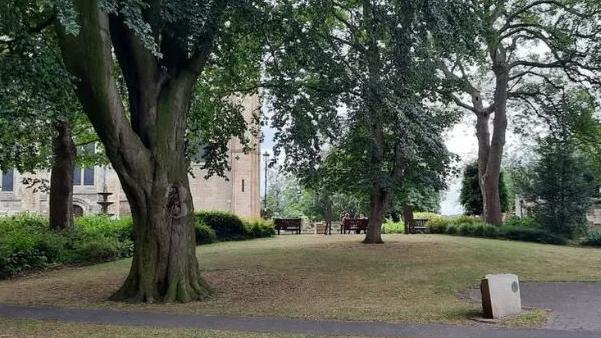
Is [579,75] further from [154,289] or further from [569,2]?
[154,289]

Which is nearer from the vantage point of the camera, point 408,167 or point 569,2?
point 408,167

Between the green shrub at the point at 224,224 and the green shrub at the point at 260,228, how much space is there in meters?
0.60

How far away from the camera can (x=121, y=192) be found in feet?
175

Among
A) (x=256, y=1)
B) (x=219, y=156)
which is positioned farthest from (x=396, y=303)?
(x=219, y=156)

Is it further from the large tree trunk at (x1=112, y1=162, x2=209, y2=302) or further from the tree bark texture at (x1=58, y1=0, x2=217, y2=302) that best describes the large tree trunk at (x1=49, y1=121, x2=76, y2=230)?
the large tree trunk at (x1=112, y1=162, x2=209, y2=302)

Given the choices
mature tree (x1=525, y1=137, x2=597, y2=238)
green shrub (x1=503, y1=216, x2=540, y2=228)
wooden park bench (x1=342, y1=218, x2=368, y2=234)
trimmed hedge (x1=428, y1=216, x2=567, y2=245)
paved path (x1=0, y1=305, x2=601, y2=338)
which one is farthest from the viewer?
wooden park bench (x1=342, y1=218, x2=368, y2=234)

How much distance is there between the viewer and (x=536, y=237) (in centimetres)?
2786

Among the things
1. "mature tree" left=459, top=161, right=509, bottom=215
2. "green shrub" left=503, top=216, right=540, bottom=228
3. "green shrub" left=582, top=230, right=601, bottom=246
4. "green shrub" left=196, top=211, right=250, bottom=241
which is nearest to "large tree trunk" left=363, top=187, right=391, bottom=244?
"green shrub" left=196, top=211, right=250, bottom=241

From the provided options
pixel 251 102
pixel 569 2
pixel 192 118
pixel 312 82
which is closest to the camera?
pixel 312 82

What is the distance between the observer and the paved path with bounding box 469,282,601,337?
9156 mm

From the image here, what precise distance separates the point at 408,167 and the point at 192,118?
8632mm

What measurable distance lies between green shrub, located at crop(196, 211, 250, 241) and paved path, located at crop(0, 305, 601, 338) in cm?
1829

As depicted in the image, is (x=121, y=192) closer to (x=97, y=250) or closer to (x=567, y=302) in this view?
(x=97, y=250)

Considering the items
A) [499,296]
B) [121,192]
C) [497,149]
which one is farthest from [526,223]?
[121,192]
